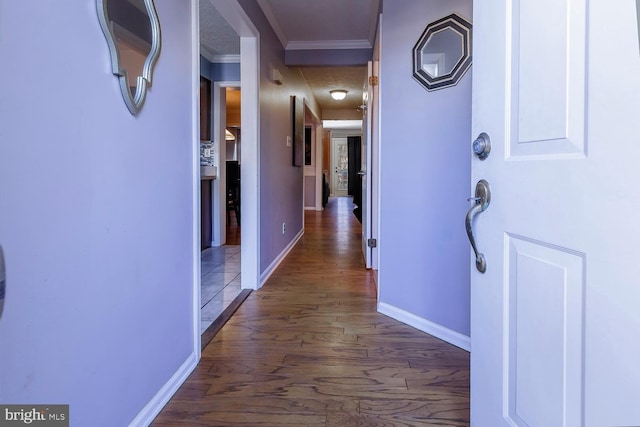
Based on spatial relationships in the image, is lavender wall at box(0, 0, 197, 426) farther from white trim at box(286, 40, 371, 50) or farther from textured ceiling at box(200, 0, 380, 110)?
white trim at box(286, 40, 371, 50)

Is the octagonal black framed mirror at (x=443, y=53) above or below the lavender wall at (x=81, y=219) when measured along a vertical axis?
above

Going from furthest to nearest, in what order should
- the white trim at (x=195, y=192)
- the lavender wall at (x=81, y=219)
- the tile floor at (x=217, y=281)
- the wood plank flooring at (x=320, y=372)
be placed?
the tile floor at (x=217, y=281)
the white trim at (x=195, y=192)
the wood plank flooring at (x=320, y=372)
the lavender wall at (x=81, y=219)

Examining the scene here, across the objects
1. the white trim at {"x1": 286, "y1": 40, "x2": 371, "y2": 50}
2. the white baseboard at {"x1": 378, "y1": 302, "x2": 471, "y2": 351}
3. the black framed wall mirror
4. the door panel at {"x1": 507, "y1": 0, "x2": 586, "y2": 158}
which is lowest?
the white baseboard at {"x1": 378, "y1": 302, "x2": 471, "y2": 351}

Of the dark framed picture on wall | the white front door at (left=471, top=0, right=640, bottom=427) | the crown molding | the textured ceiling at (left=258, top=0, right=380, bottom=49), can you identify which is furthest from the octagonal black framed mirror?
the dark framed picture on wall

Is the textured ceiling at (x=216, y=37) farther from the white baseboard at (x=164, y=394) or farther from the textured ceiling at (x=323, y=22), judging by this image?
the white baseboard at (x=164, y=394)

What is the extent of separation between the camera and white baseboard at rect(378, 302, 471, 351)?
6.42 ft

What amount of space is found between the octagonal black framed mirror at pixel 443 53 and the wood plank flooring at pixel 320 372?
1.41 meters

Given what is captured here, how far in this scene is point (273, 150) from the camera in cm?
357

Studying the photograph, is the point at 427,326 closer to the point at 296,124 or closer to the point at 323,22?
the point at 323,22

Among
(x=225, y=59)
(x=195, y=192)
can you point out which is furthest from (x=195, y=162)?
(x=225, y=59)

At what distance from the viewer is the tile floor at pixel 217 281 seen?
2.53 m

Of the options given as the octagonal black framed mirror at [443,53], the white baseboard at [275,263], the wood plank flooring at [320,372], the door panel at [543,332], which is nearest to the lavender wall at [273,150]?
the white baseboard at [275,263]

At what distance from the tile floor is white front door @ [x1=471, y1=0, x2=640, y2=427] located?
175 cm

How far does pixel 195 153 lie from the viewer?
177cm
